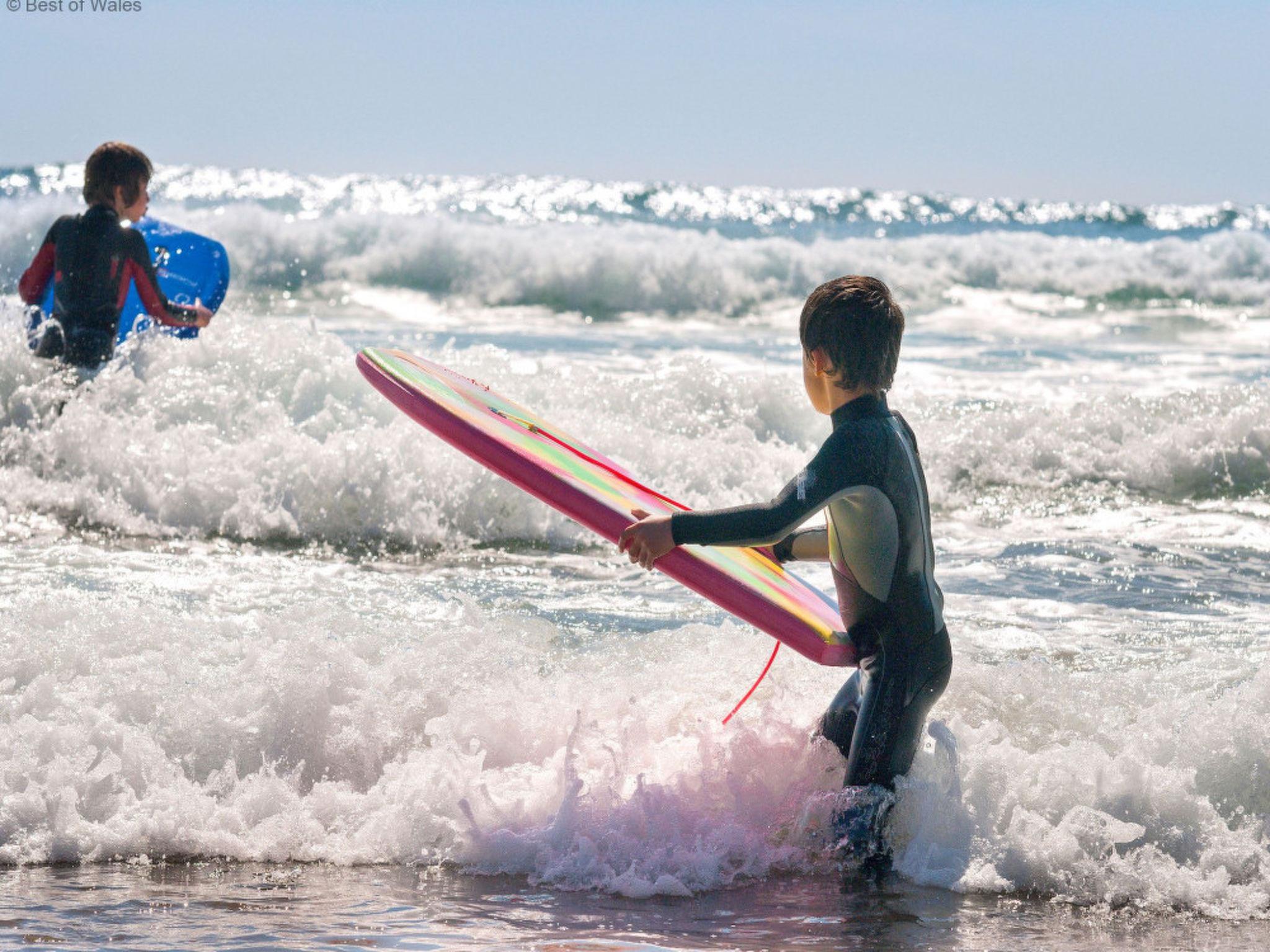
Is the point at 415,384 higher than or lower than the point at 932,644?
higher

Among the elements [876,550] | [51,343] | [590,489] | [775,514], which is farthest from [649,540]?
[51,343]

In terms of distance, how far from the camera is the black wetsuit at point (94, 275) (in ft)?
22.7

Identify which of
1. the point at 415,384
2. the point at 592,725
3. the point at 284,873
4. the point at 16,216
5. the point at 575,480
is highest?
the point at 16,216

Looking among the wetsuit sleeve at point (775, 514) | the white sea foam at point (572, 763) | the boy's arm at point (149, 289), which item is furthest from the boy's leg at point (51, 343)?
the wetsuit sleeve at point (775, 514)

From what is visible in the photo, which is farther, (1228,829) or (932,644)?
(1228,829)

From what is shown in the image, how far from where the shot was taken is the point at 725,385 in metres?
9.34

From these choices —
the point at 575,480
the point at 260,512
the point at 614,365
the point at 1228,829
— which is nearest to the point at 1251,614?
the point at 1228,829

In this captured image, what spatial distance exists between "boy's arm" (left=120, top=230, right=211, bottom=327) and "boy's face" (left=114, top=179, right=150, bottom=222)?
0.39ft

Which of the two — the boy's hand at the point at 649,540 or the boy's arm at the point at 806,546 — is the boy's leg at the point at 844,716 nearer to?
the boy's arm at the point at 806,546

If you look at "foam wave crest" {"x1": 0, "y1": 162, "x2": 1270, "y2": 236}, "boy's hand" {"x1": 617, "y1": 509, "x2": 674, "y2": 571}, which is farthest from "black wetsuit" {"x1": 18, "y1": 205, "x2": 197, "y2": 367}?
"foam wave crest" {"x1": 0, "y1": 162, "x2": 1270, "y2": 236}

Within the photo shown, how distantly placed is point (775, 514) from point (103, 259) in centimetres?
530

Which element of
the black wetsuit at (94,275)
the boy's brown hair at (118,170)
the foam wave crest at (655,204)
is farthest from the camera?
the foam wave crest at (655,204)

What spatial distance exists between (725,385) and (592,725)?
620 centimetres

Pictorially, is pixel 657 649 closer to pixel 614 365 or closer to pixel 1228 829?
pixel 1228 829
